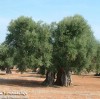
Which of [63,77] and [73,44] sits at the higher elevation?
[73,44]

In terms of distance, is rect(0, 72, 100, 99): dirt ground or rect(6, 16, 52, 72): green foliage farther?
rect(6, 16, 52, 72): green foliage

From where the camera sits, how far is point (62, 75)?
42469mm

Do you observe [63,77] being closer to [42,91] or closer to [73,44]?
[73,44]

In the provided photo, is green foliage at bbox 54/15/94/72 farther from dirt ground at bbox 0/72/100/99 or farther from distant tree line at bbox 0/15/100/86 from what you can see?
dirt ground at bbox 0/72/100/99

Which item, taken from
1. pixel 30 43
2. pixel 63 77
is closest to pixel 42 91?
pixel 30 43

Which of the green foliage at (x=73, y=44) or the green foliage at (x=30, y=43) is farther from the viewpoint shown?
the green foliage at (x=73, y=44)

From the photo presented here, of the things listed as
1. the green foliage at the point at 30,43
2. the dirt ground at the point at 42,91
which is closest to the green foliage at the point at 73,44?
the green foliage at the point at 30,43

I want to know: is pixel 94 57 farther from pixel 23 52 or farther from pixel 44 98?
pixel 44 98

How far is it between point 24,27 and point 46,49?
357 cm

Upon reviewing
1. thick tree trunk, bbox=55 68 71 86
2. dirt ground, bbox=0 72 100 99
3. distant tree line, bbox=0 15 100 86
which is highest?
distant tree line, bbox=0 15 100 86

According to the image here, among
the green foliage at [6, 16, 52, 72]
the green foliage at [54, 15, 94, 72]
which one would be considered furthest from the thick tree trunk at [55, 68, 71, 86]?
the green foliage at [6, 16, 52, 72]

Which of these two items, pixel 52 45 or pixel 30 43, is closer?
pixel 30 43

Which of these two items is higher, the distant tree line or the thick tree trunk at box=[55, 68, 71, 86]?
the distant tree line

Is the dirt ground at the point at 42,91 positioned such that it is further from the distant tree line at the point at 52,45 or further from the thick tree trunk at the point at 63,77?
the distant tree line at the point at 52,45
